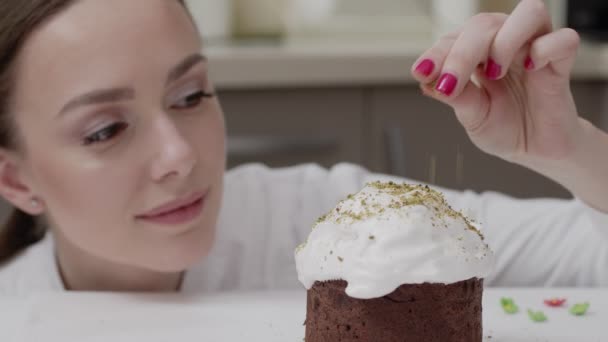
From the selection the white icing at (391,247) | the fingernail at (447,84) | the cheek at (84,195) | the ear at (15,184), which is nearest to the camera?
the white icing at (391,247)

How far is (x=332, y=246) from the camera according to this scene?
918 mm

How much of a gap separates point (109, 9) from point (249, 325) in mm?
511

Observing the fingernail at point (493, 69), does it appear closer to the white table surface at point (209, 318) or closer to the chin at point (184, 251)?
the white table surface at point (209, 318)

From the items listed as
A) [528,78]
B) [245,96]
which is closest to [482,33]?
[528,78]

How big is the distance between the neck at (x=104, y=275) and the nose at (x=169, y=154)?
0.29m

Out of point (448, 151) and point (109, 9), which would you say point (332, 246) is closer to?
point (109, 9)

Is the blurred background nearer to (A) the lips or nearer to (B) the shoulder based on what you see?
(B) the shoulder

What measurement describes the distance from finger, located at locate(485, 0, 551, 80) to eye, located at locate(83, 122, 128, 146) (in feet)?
1.69

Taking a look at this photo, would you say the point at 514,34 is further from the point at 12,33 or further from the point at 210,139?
the point at 12,33

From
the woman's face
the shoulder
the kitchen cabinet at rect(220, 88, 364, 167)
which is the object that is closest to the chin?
the woman's face

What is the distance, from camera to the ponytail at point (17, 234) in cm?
163

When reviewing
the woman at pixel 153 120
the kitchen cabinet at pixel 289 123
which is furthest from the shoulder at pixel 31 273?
the kitchen cabinet at pixel 289 123

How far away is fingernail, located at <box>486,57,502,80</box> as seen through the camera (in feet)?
3.57

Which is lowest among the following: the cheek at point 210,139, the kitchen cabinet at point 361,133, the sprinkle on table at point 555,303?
the kitchen cabinet at point 361,133
